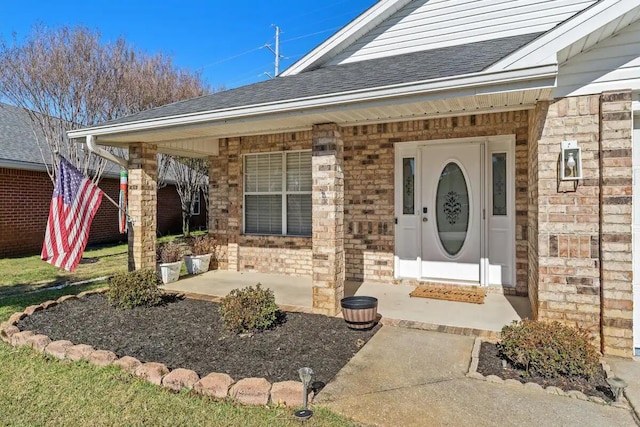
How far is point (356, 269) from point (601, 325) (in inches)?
152

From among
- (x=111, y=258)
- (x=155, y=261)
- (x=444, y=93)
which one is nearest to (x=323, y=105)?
(x=444, y=93)

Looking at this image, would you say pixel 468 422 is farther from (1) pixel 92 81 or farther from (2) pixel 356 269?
(1) pixel 92 81

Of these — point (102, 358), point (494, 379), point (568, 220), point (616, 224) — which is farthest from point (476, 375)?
point (102, 358)

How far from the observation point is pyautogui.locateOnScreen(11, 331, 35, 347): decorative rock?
4.25m

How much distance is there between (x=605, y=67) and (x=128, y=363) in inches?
211

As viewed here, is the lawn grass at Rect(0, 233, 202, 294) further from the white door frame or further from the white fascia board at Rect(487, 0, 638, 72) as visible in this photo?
the white fascia board at Rect(487, 0, 638, 72)

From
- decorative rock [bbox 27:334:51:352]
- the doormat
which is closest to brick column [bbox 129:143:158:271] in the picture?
decorative rock [bbox 27:334:51:352]

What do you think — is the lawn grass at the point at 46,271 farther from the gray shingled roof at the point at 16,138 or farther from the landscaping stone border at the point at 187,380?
the landscaping stone border at the point at 187,380

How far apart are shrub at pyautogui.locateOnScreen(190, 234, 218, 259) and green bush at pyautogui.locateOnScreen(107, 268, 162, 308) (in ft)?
8.34

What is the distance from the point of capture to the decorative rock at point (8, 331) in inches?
174

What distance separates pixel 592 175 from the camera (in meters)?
3.88

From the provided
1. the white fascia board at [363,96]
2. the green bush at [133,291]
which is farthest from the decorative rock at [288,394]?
the green bush at [133,291]

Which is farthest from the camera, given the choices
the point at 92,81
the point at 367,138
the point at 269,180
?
the point at 92,81

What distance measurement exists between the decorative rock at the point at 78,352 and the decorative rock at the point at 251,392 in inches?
69.2
